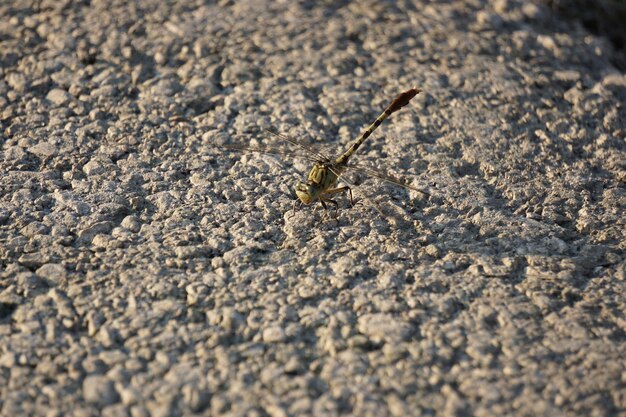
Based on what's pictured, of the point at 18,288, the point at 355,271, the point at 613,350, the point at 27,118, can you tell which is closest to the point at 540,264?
the point at 613,350

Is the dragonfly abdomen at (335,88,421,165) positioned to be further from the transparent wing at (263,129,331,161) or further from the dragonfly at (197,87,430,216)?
the transparent wing at (263,129,331,161)

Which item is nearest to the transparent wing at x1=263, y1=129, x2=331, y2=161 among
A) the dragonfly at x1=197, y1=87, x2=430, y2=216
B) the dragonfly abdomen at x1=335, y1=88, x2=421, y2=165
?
the dragonfly at x1=197, y1=87, x2=430, y2=216

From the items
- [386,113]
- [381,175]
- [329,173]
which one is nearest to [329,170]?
[329,173]

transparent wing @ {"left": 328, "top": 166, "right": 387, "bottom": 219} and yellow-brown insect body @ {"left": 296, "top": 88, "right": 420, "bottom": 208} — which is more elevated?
yellow-brown insect body @ {"left": 296, "top": 88, "right": 420, "bottom": 208}

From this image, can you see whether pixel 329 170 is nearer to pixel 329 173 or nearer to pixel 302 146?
pixel 329 173

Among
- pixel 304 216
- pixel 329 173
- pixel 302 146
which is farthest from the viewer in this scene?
pixel 302 146

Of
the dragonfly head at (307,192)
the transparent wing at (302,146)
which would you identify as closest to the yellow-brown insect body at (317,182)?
the dragonfly head at (307,192)

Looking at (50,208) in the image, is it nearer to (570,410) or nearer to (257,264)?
(257,264)

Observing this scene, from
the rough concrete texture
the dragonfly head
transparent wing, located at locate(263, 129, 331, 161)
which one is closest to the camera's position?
the rough concrete texture
